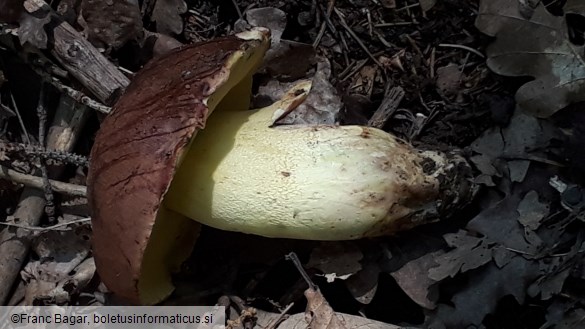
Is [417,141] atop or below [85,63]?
below

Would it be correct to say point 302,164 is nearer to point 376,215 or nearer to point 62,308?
point 376,215

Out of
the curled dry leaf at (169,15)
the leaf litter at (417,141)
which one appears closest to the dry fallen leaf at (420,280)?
the leaf litter at (417,141)

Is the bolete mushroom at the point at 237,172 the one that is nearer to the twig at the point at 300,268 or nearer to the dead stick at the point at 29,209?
the twig at the point at 300,268

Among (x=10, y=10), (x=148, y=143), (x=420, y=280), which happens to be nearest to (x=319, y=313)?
(x=420, y=280)

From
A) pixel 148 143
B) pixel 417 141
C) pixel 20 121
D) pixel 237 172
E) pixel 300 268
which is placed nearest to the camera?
pixel 148 143

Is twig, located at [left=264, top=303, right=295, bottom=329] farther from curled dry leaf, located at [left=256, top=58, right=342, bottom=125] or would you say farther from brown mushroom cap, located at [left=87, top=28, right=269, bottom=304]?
curled dry leaf, located at [left=256, top=58, right=342, bottom=125]

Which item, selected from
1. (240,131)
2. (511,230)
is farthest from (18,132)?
(511,230)

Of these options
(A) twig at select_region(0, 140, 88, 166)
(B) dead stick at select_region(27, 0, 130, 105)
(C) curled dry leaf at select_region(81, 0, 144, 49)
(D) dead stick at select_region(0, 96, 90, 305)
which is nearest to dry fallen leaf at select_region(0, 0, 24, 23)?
(B) dead stick at select_region(27, 0, 130, 105)

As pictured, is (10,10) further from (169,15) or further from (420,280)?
(420,280)
